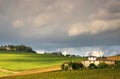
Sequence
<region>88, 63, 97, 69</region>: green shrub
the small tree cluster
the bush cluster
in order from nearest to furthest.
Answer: the bush cluster
the small tree cluster
<region>88, 63, 97, 69</region>: green shrub

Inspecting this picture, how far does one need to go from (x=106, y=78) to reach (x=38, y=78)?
21.9 meters

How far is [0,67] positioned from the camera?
155375mm

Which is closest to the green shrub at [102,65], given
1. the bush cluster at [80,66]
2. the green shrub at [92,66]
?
the bush cluster at [80,66]

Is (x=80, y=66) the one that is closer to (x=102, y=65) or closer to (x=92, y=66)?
(x=92, y=66)

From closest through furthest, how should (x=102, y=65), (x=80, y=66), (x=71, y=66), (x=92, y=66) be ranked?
(x=102, y=65) < (x=71, y=66) < (x=80, y=66) < (x=92, y=66)

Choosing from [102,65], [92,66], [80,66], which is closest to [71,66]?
[80,66]

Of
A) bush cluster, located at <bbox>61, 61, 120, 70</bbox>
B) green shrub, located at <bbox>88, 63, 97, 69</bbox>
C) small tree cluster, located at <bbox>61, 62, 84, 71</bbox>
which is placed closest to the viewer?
bush cluster, located at <bbox>61, 61, 120, 70</bbox>

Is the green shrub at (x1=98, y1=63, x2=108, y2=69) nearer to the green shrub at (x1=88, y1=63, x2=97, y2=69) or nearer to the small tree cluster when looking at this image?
the green shrub at (x1=88, y1=63, x2=97, y2=69)

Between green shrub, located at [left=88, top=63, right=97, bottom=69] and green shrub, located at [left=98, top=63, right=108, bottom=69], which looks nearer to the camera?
green shrub, located at [left=98, top=63, right=108, bottom=69]

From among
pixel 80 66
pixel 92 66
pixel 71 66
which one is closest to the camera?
pixel 71 66

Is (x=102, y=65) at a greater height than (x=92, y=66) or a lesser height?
greater

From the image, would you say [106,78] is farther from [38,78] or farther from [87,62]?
[87,62]

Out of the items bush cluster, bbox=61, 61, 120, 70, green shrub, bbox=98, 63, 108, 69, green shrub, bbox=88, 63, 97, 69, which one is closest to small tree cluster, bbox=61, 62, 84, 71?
bush cluster, bbox=61, 61, 120, 70

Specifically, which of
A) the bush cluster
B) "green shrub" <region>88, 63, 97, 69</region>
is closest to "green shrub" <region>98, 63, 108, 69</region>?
the bush cluster
